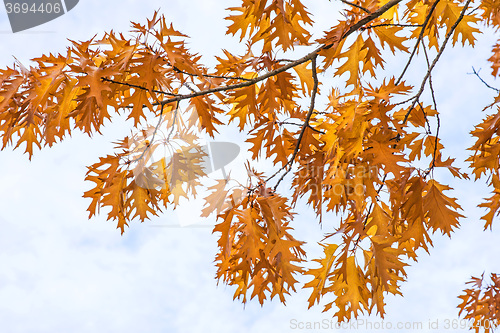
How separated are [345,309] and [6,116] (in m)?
1.99

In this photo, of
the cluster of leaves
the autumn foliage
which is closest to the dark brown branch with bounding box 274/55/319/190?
the autumn foliage

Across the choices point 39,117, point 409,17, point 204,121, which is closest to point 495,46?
point 409,17

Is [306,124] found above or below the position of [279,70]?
below

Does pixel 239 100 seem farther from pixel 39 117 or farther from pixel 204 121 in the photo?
pixel 39 117

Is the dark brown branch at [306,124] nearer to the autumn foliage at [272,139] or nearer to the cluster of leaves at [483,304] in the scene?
the autumn foliage at [272,139]

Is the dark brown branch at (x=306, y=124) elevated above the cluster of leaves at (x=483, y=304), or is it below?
above

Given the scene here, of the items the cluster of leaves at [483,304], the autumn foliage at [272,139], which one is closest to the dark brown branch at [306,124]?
the autumn foliage at [272,139]

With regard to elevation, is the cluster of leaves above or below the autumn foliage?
below

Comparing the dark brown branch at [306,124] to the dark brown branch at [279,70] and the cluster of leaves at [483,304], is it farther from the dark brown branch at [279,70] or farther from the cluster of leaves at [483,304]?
the cluster of leaves at [483,304]

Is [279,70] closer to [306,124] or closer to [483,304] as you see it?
[306,124]

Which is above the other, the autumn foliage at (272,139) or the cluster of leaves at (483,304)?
the autumn foliage at (272,139)

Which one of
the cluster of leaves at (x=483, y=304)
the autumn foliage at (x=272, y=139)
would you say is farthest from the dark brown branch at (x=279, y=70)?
the cluster of leaves at (x=483, y=304)

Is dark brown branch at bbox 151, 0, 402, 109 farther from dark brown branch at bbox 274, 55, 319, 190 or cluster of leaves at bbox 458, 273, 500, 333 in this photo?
cluster of leaves at bbox 458, 273, 500, 333

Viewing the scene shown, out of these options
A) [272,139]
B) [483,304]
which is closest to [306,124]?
[272,139]
